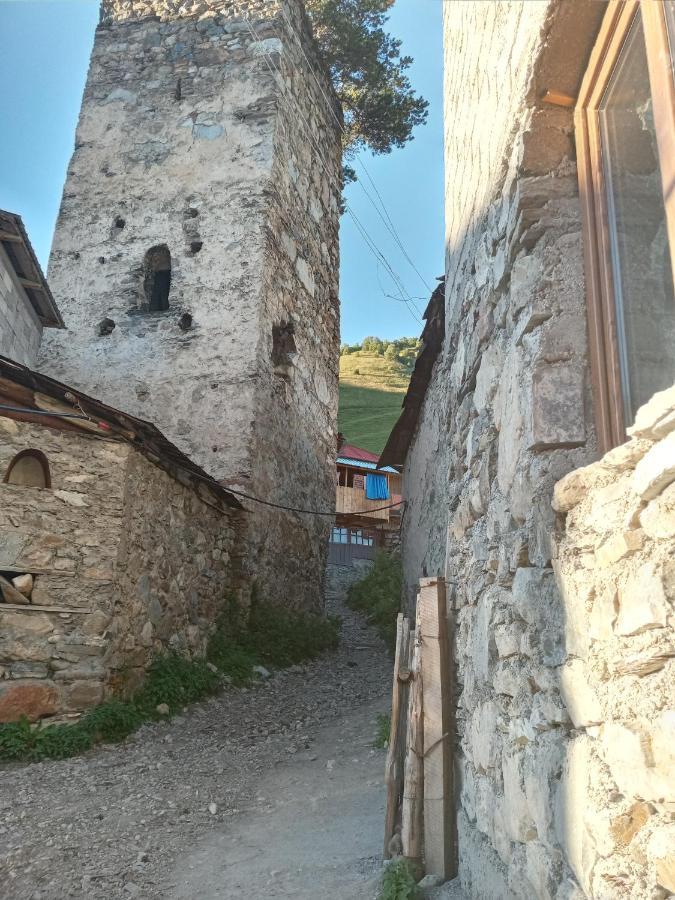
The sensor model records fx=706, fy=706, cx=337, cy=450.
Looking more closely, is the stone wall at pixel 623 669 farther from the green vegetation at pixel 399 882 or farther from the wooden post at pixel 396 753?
the wooden post at pixel 396 753

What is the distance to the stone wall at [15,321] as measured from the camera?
772 cm

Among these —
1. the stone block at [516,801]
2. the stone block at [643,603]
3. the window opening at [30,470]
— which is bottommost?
the stone block at [516,801]

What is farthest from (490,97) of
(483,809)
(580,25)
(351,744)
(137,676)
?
(137,676)

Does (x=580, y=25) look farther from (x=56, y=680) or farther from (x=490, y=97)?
(x=56, y=680)

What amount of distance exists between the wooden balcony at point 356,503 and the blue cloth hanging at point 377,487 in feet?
0.69

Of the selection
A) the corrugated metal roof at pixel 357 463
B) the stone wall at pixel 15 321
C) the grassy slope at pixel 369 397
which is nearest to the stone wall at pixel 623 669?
the stone wall at pixel 15 321

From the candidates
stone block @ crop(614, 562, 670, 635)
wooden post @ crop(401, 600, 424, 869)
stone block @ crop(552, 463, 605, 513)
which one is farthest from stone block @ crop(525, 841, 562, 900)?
wooden post @ crop(401, 600, 424, 869)

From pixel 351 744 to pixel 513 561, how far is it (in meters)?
3.77

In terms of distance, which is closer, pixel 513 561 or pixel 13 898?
pixel 513 561

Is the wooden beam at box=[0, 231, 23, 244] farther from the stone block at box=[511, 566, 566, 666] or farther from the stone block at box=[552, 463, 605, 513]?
the stone block at box=[552, 463, 605, 513]

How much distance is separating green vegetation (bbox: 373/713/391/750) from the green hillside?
28.6 metres

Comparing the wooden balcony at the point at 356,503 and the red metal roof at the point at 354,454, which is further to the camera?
the red metal roof at the point at 354,454

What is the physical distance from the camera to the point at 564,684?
1.59m

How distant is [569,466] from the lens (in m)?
1.80
